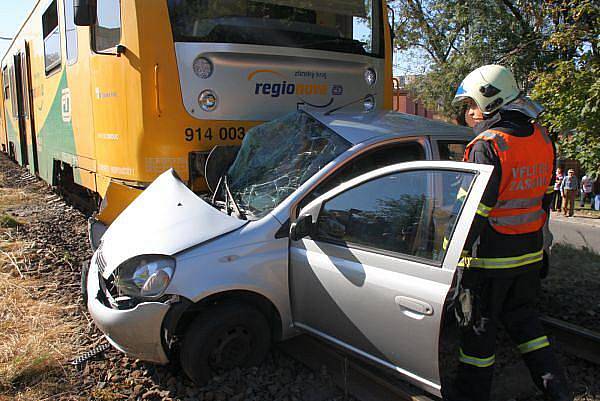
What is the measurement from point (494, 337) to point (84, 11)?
4.29 m

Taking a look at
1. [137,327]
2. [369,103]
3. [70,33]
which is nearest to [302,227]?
[137,327]

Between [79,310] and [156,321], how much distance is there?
1916mm

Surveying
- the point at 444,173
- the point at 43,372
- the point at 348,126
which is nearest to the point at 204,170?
the point at 348,126

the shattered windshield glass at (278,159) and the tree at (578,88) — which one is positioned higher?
the tree at (578,88)

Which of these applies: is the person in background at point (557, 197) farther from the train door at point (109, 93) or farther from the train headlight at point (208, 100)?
the train door at point (109, 93)

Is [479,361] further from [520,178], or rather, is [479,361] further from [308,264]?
[308,264]

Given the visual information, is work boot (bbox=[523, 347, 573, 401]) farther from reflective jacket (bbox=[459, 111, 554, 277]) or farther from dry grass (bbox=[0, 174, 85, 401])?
dry grass (bbox=[0, 174, 85, 401])

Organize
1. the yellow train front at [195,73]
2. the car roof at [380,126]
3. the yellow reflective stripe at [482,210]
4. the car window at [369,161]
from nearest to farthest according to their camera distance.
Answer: the yellow reflective stripe at [482,210] → the car window at [369,161] → the car roof at [380,126] → the yellow train front at [195,73]

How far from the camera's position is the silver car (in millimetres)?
2760

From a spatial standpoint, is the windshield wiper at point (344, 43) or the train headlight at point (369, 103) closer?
the windshield wiper at point (344, 43)

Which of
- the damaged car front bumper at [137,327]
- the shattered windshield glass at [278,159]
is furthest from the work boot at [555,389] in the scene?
the damaged car front bumper at [137,327]

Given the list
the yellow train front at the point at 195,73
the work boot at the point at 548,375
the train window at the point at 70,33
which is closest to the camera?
the work boot at the point at 548,375

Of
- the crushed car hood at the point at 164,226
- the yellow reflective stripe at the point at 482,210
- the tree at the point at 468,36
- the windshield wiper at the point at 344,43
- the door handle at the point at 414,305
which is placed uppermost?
the tree at the point at 468,36

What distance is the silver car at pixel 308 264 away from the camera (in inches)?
109
